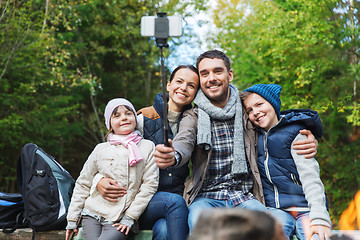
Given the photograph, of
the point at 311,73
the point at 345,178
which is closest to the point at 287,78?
the point at 311,73

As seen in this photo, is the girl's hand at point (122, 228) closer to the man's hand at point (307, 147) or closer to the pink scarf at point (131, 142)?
the pink scarf at point (131, 142)

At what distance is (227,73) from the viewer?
3.57 meters

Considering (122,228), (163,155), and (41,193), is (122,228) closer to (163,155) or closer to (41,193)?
(163,155)

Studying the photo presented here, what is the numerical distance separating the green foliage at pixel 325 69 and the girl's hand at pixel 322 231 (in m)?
6.21

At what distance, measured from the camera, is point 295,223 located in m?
3.05

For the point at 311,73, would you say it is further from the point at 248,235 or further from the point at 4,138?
the point at 248,235

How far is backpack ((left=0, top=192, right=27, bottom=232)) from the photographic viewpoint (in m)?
3.72

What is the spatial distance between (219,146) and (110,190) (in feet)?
3.17

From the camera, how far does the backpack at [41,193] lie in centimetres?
352

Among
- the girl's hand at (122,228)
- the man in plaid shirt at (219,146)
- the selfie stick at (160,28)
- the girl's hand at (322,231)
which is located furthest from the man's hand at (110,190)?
the girl's hand at (322,231)

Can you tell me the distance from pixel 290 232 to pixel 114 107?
1726 millimetres

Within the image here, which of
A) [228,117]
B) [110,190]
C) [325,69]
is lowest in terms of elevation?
[110,190]

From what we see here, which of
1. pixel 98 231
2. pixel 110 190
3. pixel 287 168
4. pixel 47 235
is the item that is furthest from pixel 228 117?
pixel 47 235

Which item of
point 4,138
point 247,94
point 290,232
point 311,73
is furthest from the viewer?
point 4,138
